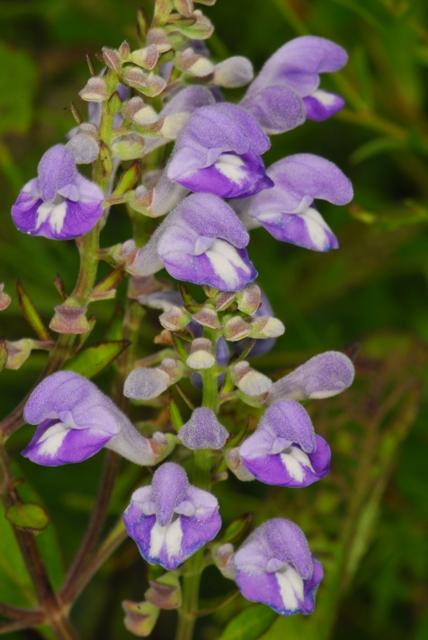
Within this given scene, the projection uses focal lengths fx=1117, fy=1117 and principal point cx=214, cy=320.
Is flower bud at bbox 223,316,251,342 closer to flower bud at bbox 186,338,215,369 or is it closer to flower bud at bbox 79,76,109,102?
flower bud at bbox 186,338,215,369

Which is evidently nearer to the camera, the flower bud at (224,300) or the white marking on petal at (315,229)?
the flower bud at (224,300)

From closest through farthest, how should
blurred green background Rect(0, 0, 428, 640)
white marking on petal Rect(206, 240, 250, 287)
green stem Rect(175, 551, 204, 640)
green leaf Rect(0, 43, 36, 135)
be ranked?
white marking on petal Rect(206, 240, 250, 287) < green stem Rect(175, 551, 204, 640) < blurred green background Rect(0, 0, 428, 640) < green leaf Rect(0, 43, 36, 135)

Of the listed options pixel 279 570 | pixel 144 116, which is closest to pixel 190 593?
pixel 279 570

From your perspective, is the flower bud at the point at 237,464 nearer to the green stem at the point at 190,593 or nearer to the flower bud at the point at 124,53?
the green stem at the point at 190,593

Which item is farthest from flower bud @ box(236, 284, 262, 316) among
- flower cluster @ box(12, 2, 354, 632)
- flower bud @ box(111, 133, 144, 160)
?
flower bud @ box(111, 133, 144, 160)

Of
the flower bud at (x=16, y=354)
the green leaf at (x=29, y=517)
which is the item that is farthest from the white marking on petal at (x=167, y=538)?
the flower bud at (x=16, y=354)

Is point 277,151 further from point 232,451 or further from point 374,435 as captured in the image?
point 232,451
